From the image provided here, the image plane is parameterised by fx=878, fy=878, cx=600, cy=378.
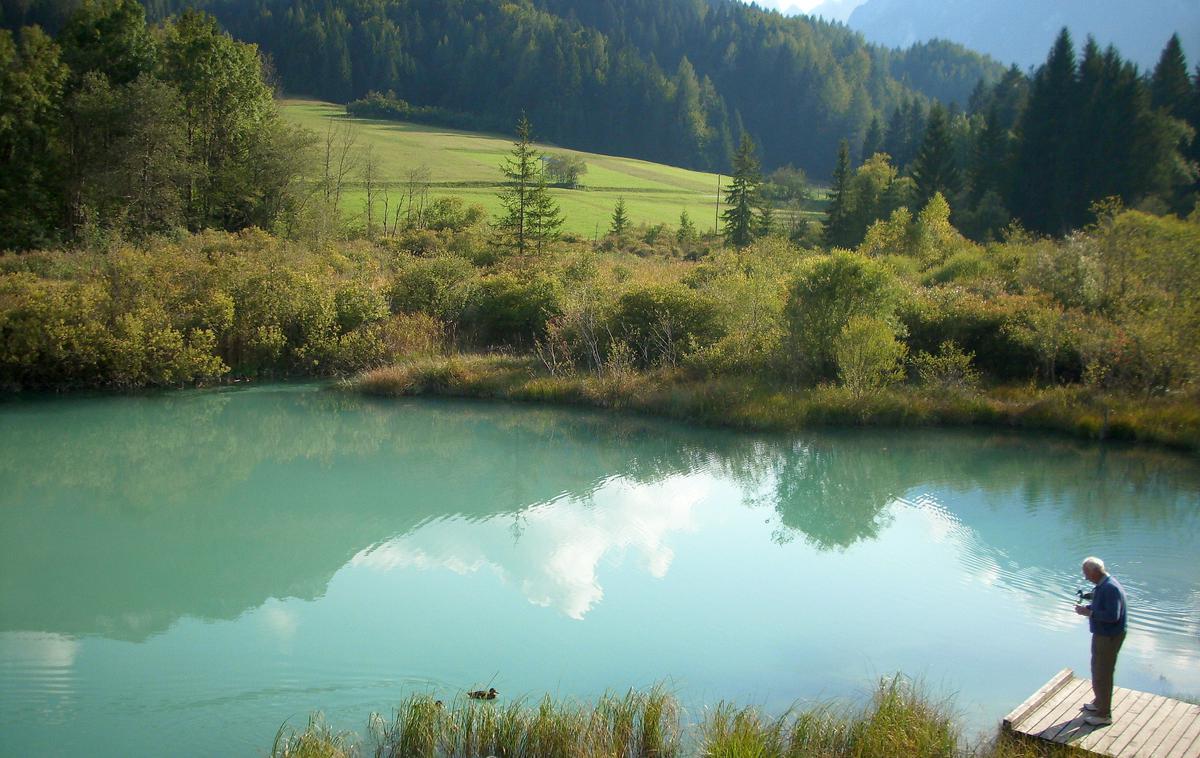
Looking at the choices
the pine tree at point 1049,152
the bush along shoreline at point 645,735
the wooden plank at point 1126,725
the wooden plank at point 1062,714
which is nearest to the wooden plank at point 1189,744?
the wooden plank at point 1126,725

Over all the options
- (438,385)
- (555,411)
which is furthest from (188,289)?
(555,411)

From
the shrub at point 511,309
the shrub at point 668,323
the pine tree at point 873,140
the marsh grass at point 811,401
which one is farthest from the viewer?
the pine tree at point 873,140

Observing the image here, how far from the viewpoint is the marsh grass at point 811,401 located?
19156 mm

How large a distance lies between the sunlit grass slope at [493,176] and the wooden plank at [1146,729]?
49129 mm

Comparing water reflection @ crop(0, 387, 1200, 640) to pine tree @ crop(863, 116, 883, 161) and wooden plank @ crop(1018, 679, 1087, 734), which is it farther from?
pine tree @ crop(863, 116, 883, 161)

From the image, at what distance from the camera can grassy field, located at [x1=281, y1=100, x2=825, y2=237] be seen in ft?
204

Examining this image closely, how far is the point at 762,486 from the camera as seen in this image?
17.8m

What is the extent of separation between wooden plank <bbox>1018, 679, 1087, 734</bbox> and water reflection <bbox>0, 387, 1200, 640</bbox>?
3409 mm

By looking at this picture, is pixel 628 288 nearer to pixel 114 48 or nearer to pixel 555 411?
pixel 555 411

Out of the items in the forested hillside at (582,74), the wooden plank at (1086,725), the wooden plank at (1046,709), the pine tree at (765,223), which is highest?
the forested hillside at (582,74)

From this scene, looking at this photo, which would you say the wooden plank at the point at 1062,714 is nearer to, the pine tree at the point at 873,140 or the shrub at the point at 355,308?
the shrub at the point at 355,308

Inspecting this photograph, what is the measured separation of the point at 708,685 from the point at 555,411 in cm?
1358

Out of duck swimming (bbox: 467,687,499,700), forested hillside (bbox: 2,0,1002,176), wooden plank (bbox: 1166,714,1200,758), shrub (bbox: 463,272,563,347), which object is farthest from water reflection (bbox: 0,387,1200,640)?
forested hillside (bbox: 2,0,1002,176)

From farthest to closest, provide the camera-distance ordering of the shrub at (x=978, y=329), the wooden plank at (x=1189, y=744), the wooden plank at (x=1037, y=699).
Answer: the shrub at (x=978, y=329) → the wooden plank at (x=1037, y=699) → the wooden plank at (x=1189, y=744)
